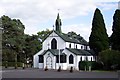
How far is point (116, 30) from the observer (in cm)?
5956

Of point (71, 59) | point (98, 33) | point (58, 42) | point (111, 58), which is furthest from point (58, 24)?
point (111, 58)

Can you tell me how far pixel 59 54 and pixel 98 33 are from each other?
10.1 m

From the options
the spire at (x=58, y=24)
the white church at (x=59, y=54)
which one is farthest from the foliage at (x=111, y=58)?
the spire at (x=58, y=24)

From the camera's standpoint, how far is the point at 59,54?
65938mm

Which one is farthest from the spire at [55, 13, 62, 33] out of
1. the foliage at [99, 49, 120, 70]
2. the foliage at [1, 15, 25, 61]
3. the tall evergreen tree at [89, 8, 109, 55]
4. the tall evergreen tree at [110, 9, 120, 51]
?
the foliage at [99, 49, 120, 70]

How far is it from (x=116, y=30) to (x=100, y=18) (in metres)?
7.28

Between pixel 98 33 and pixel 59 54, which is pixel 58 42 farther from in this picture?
pixel 98 33

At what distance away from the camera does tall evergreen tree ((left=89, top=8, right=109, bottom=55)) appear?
65.4 metres

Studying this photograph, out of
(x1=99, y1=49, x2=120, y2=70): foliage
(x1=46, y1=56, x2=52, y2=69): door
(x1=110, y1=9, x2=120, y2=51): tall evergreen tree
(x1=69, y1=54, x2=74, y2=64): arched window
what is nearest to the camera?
(x1=99, y1=49, x2=120, y2=70): foliage

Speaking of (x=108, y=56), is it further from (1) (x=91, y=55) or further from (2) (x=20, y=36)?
(2) (x=20, y=36)

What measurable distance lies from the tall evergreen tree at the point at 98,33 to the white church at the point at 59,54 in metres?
4.68

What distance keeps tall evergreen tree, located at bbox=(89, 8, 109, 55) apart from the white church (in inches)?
184

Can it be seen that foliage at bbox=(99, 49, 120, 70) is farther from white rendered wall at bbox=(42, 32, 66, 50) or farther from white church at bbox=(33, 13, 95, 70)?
white rendered wall at bbox=(42, 32, 66, 50)

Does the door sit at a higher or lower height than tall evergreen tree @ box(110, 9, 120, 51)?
lower
